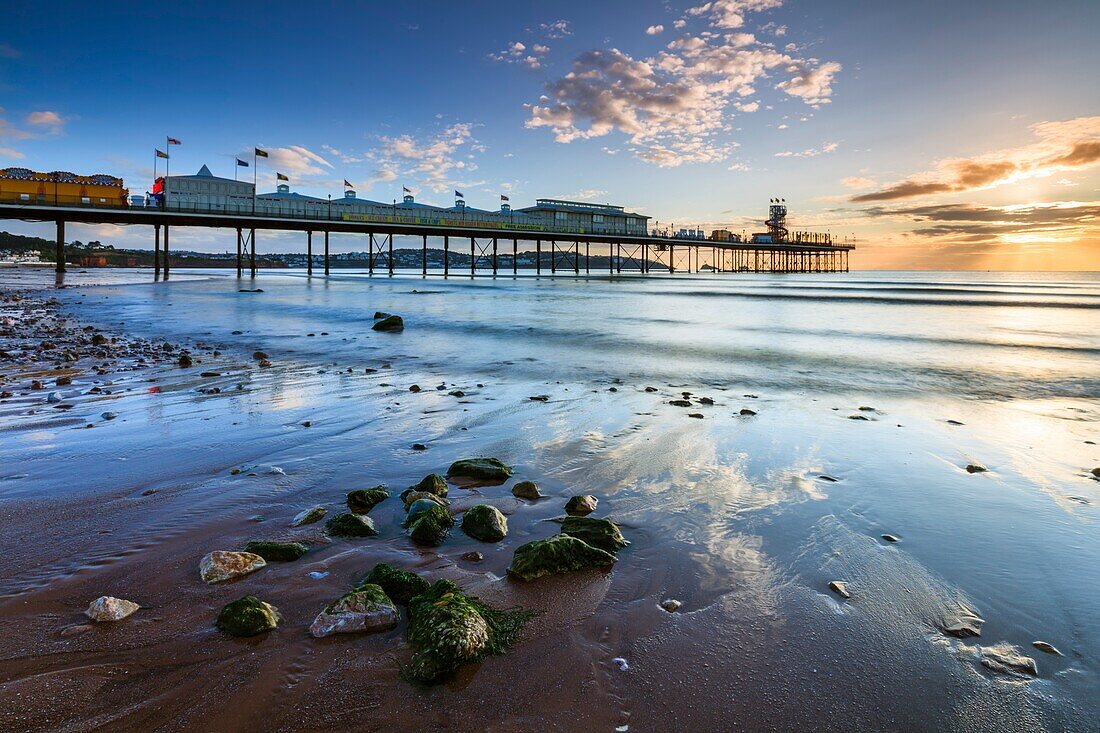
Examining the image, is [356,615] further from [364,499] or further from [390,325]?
[390,325]

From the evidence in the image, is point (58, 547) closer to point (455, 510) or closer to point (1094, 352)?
point (455, 510)

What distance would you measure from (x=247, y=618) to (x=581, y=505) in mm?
2207

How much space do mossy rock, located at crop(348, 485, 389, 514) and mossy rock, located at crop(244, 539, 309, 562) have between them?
2.22 ft

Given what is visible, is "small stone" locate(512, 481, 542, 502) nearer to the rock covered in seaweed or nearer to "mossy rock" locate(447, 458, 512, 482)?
"mossy rock" locate(447, 458, 512, 482)

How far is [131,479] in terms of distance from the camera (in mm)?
4355

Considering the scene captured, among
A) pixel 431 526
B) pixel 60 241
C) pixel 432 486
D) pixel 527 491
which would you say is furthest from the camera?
pixel 60 241

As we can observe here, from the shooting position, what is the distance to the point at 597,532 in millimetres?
3506

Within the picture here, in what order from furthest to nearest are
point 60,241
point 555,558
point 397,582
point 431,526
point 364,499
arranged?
point 60,241 < point 364,499 < point 431,526 < point 555,558 < point 397,582

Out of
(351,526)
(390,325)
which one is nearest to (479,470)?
(351,526)

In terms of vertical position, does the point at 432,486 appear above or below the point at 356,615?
above

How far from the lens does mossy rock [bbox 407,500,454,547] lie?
3.49m

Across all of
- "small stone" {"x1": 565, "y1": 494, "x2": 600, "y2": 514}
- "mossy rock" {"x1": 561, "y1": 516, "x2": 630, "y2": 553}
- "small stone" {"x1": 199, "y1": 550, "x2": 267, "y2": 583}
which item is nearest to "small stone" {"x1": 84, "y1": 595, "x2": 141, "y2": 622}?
"small stone" {"x1": 199, "y1": 550, "x2": 267, "y2": 583}

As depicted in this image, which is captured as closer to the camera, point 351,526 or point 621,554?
point 621,554

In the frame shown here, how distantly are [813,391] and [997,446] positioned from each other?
3.09 m
